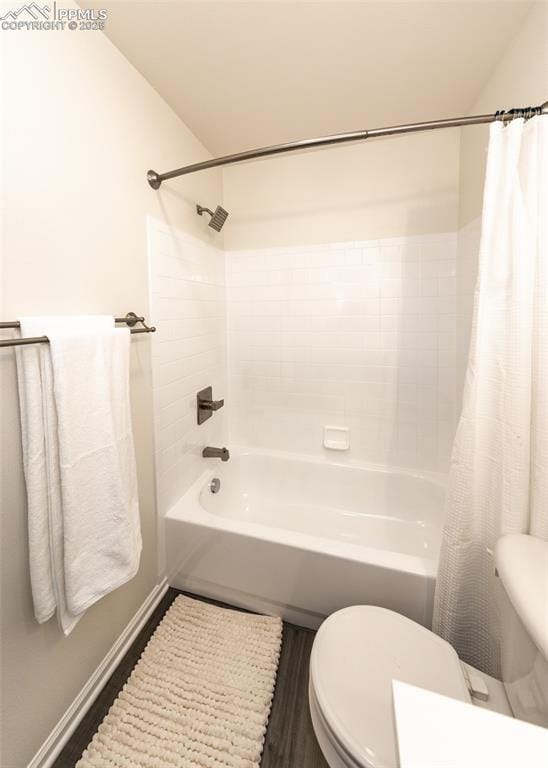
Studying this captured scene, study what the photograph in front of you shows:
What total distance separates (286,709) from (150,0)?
2.43 metres

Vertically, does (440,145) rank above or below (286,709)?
above

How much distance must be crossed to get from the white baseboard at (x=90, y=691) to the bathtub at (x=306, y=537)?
193mm

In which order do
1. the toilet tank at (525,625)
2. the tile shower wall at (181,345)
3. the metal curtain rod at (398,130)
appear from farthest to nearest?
1. the tile shower wall at (181,345)
2. the metal curtain rod at (398,130)
3. the toilet tank at (525,625)

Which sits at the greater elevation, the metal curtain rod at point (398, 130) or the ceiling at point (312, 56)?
the ceiling at point (312, 56)

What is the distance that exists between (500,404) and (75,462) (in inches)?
52.1

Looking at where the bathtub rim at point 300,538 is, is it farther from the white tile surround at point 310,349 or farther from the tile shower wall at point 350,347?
the tile shower wall at point 350,347

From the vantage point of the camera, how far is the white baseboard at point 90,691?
989 millimetres

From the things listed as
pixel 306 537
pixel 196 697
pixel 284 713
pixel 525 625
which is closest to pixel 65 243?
pixel 306 537

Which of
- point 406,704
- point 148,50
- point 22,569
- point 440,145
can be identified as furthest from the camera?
point 440,145

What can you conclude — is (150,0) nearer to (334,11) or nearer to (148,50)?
(148,50)

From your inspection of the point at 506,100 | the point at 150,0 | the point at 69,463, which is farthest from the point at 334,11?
the point at 69,463

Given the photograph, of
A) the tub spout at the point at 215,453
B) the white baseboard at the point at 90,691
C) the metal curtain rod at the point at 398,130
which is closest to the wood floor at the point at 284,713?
the white baseboard at the point at 90,691

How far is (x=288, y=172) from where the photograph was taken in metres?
1.98

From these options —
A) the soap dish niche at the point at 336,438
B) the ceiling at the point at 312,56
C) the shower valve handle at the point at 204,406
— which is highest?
the ceiling at the point at 312,56
